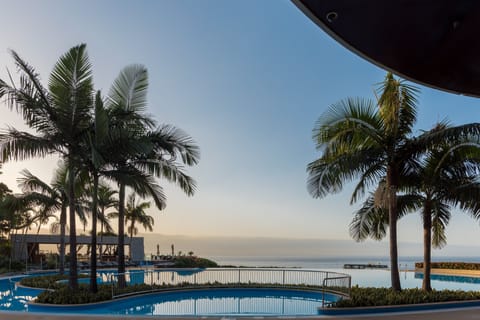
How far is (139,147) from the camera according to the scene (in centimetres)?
1122

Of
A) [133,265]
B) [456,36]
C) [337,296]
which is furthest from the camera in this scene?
[133,265]

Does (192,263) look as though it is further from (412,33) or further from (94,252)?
(412,33)

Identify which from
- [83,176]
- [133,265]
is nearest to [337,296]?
[83,176]

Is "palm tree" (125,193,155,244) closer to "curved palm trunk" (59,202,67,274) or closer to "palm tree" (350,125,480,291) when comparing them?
"curved palm trunk" (59,202,67,274)

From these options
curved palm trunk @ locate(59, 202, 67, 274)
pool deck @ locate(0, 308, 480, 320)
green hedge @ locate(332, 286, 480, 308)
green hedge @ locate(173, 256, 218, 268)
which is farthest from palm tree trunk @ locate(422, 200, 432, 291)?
green hedge @ locate(173, 256, 218, 268)

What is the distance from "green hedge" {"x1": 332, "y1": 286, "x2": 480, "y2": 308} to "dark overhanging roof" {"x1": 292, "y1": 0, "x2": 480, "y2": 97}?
7206 mm

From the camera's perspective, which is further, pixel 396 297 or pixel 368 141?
pixel 368 141

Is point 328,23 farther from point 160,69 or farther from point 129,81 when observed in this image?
point 160,69

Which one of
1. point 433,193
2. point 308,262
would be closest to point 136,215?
point 433,193

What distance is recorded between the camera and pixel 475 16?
2.51 metres

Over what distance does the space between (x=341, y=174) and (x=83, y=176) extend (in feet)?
25.5

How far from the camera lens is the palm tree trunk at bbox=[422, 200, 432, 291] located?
1108cm

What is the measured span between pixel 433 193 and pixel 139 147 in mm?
8515

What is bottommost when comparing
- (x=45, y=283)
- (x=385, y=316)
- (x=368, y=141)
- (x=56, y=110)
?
(x=45, y=283)
